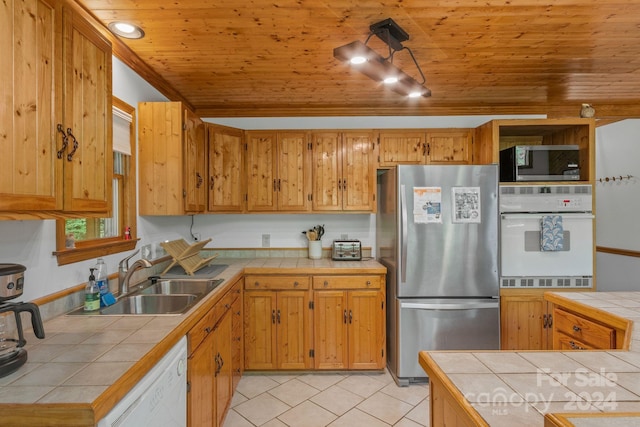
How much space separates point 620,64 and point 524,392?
115 inches

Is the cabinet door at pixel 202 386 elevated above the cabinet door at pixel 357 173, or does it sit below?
below

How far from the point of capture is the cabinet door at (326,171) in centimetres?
318

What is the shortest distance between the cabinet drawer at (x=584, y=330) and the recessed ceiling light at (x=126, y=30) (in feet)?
9.68

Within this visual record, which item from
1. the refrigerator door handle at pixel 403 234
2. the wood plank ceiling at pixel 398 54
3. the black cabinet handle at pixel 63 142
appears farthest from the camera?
the refrigerator door handle at pixel 403 234

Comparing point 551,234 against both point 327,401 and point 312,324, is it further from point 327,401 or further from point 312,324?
point 327,401

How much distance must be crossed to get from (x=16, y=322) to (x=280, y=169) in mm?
2375

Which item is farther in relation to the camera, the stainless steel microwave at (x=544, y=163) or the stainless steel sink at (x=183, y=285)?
the stainless steel microwave at (x=544, y=163)

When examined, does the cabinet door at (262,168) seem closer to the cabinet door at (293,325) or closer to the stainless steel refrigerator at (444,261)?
the cabinet door at (293,325)

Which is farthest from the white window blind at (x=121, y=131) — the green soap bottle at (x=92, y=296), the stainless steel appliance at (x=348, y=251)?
the stainless steel appliance at (x=348, y=251)

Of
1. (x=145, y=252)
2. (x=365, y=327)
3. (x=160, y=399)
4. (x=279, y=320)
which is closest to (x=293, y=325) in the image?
(x=279, y=320)

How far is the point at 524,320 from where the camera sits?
2785 millimetres

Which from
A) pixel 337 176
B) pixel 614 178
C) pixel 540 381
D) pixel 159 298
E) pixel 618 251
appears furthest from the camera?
pixel 614 178

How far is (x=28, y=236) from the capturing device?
56.6 inches

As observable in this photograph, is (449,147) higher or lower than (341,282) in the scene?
higher
